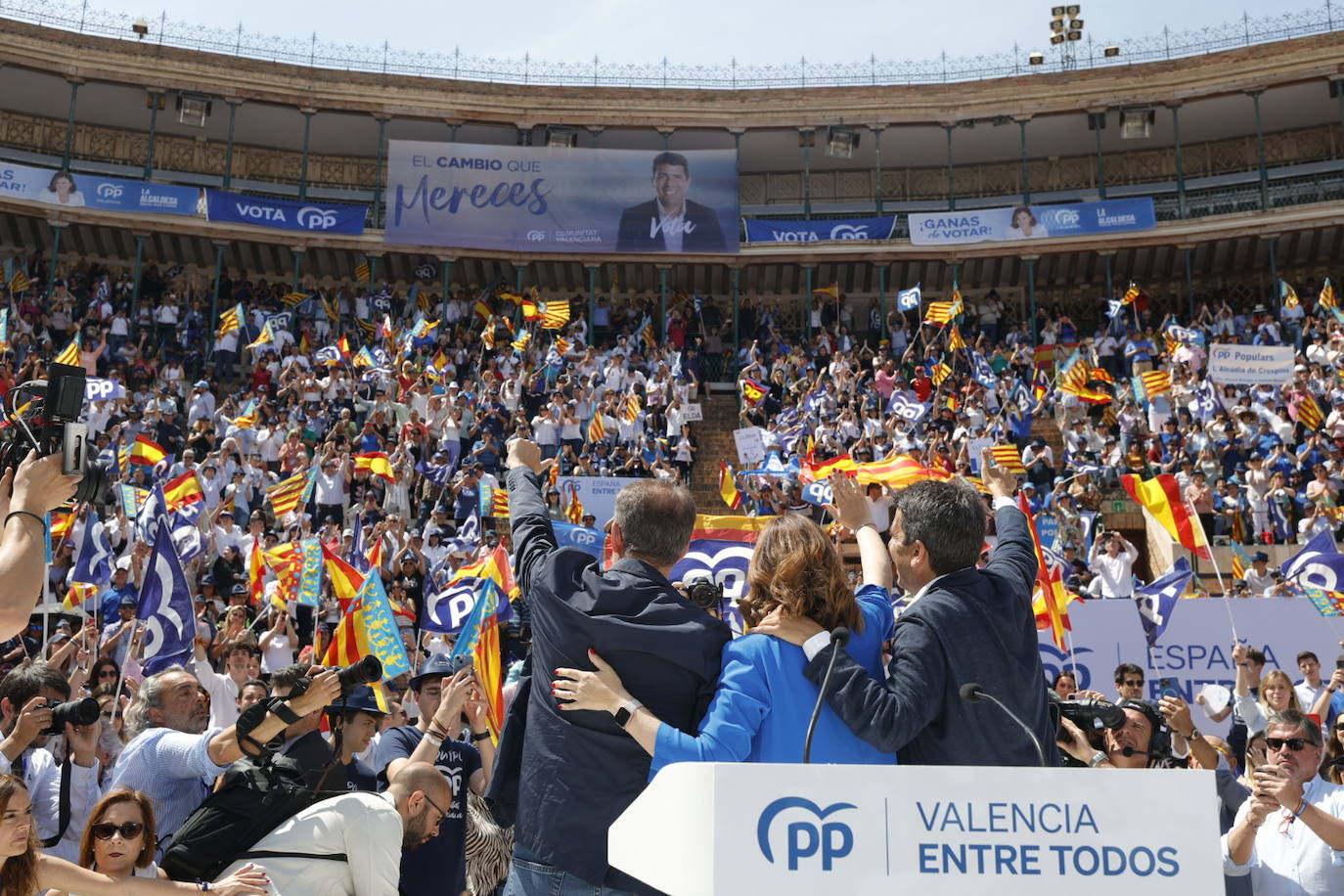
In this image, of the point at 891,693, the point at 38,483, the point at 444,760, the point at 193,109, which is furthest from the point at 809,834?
the point at 193,109

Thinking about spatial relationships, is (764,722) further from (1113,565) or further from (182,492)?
(1113,565)

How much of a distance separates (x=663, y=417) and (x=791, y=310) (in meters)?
10.3

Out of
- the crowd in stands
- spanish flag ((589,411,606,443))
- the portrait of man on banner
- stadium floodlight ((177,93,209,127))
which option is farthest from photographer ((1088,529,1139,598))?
stadium floodlight ((177,93,209,127))

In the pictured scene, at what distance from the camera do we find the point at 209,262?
3142cm

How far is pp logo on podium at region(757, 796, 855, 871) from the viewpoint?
238cm

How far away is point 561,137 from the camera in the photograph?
31.2 metres

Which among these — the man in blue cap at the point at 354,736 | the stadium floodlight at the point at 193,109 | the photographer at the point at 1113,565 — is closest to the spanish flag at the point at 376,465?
the photographer at the point at 1113,565

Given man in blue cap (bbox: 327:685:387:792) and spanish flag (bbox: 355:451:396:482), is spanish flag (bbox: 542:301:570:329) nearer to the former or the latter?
spanish flag (bbox: 355:451:396:482)

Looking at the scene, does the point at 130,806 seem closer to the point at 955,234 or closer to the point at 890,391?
the point at 890,391

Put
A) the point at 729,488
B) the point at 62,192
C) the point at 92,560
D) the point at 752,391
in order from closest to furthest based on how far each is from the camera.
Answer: the point at 92,560 < the point at 729,488 < the point at 752,391 < the point at 62,192

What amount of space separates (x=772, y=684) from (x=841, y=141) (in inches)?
1129

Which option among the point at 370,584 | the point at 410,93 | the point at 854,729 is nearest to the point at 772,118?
the point at 410,93

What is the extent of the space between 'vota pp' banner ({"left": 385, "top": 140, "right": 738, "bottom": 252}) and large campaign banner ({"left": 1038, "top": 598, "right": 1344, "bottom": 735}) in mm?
19085

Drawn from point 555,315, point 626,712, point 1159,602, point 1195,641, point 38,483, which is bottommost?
point 1195,641
